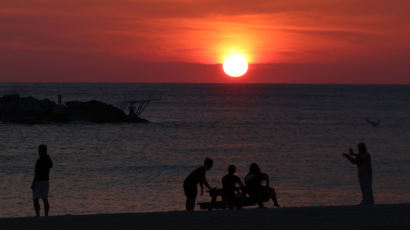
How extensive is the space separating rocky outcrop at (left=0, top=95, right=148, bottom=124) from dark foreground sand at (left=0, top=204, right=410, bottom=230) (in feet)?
222

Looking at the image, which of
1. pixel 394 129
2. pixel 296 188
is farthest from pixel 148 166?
pixel 394 129

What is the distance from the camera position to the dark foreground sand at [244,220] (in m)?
11.5

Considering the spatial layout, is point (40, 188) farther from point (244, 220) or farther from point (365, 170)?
point (365, 170)

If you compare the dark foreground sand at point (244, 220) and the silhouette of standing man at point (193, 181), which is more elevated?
the silhouette of standing man at point (193, 181)

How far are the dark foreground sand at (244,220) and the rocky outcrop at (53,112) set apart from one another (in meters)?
67.7

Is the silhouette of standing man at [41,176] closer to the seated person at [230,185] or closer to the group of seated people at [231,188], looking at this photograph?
the group of seated people at [231,188]

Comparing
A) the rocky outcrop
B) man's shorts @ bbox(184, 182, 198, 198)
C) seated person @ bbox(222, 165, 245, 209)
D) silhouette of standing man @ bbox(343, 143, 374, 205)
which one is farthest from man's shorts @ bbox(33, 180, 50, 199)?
the rocky outcrop

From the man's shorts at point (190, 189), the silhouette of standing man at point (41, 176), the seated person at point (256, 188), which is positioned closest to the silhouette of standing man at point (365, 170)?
the seated person at point (256, 188)

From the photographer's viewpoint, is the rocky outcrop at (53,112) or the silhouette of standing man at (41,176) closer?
the silhouette of standing man at (41,176)

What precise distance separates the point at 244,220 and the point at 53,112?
7052cm

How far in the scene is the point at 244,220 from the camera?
480 inches

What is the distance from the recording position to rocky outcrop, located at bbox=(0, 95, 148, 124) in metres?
79.2

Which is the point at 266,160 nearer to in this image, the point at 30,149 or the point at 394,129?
the point at 30,149

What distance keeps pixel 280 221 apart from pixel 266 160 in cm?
3152
